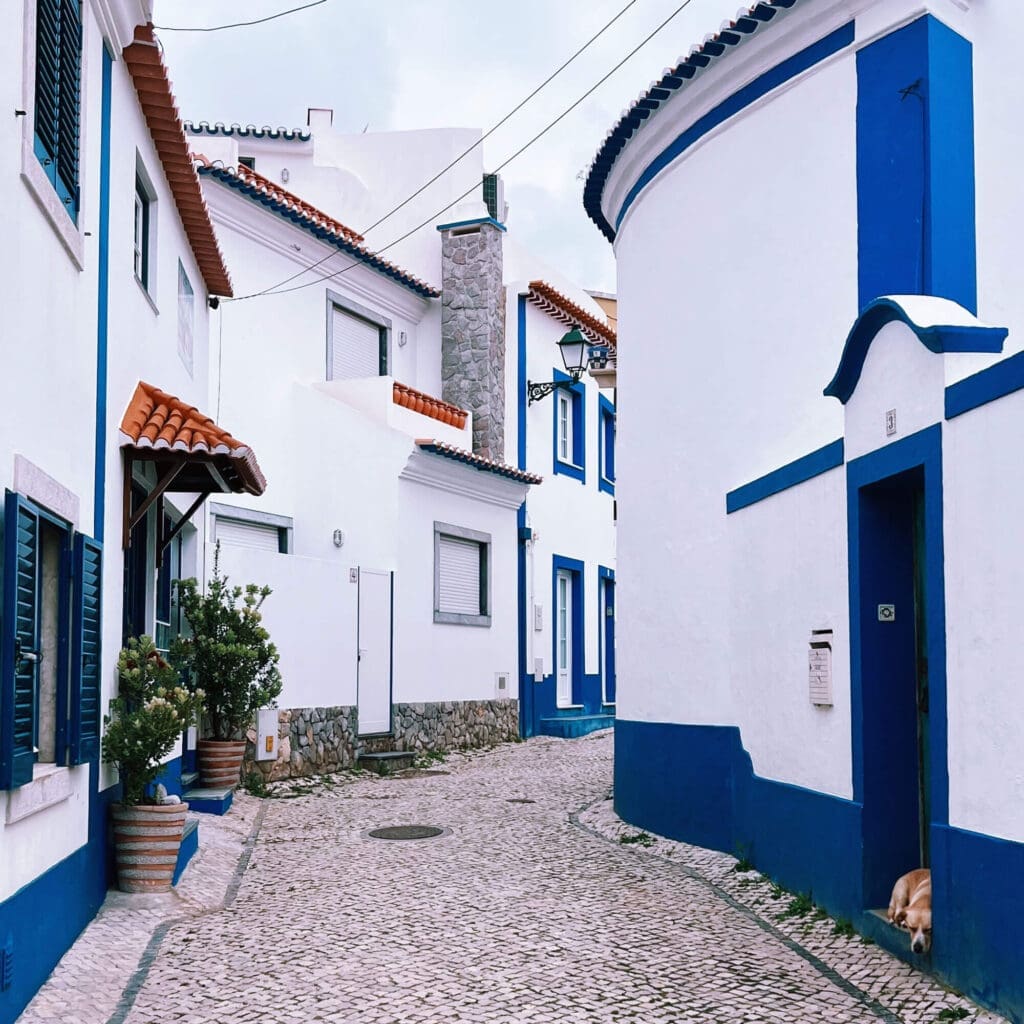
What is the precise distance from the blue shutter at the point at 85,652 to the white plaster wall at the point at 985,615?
4.34 metres

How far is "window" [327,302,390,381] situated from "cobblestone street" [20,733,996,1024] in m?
8.11

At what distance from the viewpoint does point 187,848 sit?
8.60 metres

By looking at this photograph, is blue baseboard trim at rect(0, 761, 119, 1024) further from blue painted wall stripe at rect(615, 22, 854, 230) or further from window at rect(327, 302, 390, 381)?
window at rect(327, 302, 390, 381)

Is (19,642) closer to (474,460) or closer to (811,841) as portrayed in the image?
(811,841)

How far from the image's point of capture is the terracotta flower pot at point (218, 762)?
37.4ft

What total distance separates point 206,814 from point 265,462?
5.75 metres

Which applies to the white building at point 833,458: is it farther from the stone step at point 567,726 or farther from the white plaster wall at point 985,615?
the stone step at point 567,726

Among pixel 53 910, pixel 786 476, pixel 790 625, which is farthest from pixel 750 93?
pixel 53 910

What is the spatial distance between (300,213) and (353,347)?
7.92ft

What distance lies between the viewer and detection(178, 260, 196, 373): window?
10859 millimetres

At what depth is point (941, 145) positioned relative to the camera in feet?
27.9

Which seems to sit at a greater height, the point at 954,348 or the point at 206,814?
the point at 954,348

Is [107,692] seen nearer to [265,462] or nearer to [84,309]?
[84,309]

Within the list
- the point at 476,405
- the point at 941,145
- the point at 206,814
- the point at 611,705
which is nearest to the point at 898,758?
the point at 941,145
